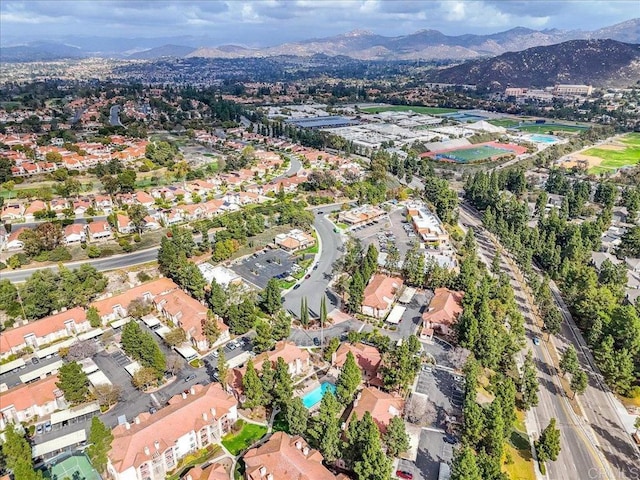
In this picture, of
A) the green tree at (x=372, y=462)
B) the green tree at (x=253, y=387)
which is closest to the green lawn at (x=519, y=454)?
the green tree at (x=372, y=462)

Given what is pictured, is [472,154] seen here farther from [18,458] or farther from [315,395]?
[18,458]

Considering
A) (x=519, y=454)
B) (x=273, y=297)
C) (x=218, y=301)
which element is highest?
(x=218, y=301)

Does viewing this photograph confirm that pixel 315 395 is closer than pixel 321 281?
Yes

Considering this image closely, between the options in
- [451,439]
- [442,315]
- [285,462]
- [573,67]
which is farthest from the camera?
[573,67]

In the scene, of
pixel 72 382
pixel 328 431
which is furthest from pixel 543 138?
pixel 72 382

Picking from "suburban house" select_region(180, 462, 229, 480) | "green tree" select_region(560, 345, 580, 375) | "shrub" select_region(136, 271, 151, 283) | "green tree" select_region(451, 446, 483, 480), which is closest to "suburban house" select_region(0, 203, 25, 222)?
"shrub" select_region(136, 271, 151, 283)

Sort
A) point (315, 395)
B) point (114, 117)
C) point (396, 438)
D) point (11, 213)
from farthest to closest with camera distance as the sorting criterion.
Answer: point (114, 117), point (11, 213), point (315, 395), point (396, 438)
